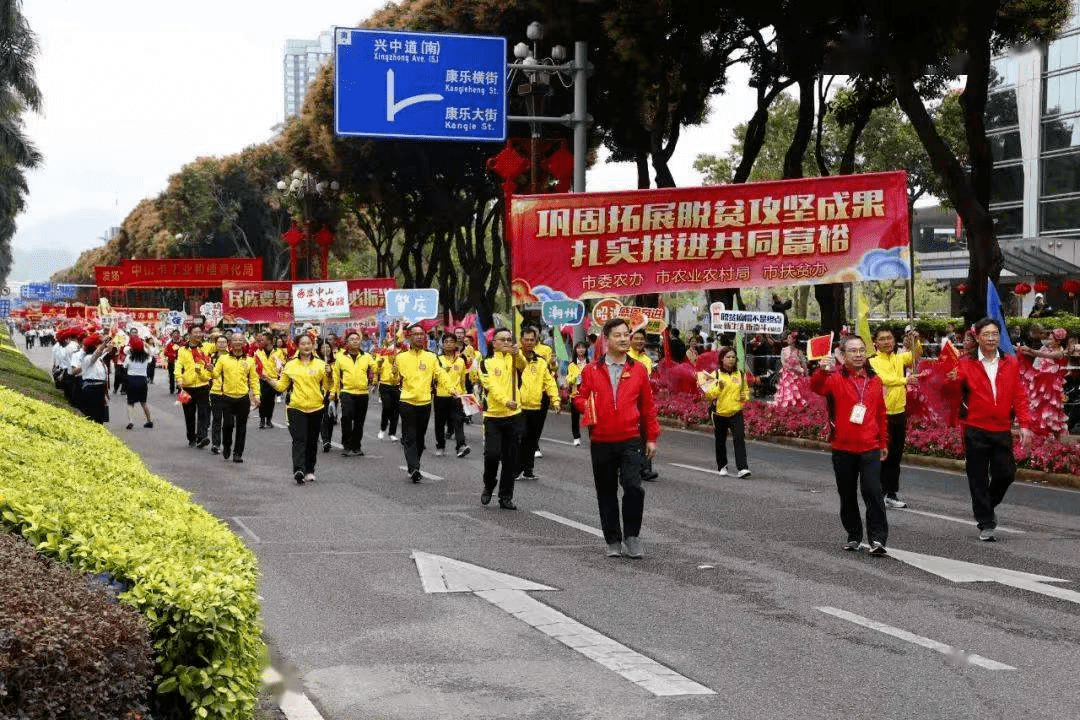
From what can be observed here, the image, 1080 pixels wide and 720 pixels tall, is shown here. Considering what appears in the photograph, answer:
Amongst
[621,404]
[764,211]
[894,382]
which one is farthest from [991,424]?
[764,211]

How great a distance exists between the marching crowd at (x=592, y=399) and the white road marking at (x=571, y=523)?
0.34m

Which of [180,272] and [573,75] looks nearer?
[573,75]

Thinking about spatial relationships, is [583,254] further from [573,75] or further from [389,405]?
[573,75]

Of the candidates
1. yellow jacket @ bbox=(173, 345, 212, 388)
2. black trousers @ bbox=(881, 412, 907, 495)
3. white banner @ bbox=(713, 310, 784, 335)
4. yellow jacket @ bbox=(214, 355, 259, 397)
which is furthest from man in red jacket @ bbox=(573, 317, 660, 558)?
white banner @ bbox=(713, 310, 784, 335)

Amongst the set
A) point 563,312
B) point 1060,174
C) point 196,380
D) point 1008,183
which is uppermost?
point 1060,174

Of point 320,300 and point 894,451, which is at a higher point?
point 320,300

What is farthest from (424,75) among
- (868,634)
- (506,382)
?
(868,634)

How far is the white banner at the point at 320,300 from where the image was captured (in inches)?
1460

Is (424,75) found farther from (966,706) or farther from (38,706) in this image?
(38,706)

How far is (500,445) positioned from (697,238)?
621cm

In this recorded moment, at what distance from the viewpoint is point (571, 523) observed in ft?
40.8

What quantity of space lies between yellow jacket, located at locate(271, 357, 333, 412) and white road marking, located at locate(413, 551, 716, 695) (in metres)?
6.07

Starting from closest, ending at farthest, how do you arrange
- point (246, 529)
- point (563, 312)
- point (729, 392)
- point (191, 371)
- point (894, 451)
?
1. point (246, 529)
2. point (894, 451)
3. point (729, 392)
4. point (191, 371)
5. point (563, 312)

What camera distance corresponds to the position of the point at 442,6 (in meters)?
37.4
